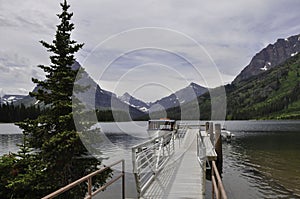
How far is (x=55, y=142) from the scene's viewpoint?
14.5 metres

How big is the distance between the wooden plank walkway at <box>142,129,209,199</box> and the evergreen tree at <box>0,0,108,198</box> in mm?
4135

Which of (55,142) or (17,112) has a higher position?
(17,112)

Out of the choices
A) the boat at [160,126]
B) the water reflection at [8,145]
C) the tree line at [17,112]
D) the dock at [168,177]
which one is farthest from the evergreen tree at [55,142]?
the tree line at [17,112]

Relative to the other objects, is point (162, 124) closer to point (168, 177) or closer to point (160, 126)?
point (160, 126)

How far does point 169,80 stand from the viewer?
942 inches

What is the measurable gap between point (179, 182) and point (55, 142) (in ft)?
21.9

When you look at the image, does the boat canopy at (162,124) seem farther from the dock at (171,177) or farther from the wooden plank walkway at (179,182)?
the wooden plank walkway at (179,182)

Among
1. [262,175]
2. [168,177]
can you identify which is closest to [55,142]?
[168,177]

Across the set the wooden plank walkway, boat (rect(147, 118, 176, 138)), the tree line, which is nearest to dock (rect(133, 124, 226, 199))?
the wooden plank walkway

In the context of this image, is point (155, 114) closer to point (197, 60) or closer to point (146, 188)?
point (197, 60)

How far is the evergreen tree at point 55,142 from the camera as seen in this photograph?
1440 cm

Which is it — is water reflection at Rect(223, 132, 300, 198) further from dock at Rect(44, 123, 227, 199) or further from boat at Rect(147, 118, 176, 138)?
boat at Rect(147, 118, 176, 138)

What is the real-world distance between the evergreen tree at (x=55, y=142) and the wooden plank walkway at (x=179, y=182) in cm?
413

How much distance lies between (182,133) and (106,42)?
16382mm
